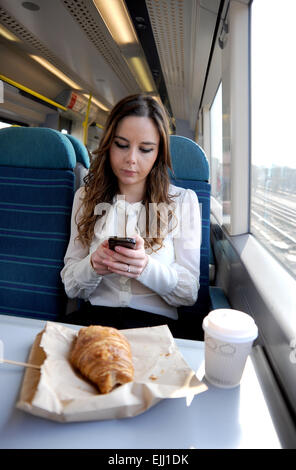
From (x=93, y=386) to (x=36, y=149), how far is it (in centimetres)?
143

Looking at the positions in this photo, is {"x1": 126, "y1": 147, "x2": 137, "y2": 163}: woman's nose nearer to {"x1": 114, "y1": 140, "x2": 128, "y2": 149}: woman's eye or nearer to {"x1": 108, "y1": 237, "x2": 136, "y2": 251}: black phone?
{"x1": 114, "y1": 140, "x2": 128, "y2": 149}: woman's eye

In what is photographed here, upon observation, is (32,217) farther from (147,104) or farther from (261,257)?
(261,257)

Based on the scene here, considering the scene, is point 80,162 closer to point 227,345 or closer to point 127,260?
point 127,260

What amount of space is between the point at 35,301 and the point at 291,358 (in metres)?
1.33

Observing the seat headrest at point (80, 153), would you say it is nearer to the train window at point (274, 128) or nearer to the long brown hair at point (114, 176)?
the long brown hair at point (114, 176)

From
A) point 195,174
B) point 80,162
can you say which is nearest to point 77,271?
point 195,174

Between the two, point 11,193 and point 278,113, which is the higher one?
point 278,113

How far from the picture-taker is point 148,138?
57.2 inches

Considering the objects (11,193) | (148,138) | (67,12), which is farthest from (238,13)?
(11,193)

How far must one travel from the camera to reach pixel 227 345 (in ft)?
2.37

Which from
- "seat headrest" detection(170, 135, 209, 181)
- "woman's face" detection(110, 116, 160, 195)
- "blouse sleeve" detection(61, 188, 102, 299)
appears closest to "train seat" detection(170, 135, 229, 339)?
"seat headrest" detection(170, 135, 209, 181)

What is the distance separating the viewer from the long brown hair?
1486 mm

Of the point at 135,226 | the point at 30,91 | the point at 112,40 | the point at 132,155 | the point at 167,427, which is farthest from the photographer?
the point at 30,91

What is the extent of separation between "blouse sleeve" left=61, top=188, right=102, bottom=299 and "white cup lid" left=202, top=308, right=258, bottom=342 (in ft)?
2.30
